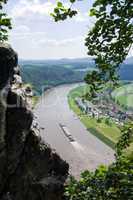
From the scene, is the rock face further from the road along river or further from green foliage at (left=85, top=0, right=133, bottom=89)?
the road along river

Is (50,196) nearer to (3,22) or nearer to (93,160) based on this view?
(3,22)

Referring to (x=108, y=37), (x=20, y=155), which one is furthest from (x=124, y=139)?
(x=20, y=155)

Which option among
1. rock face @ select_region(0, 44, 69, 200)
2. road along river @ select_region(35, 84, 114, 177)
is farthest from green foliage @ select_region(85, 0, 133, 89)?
road along river @ select_region(35, 84, 114, 177)

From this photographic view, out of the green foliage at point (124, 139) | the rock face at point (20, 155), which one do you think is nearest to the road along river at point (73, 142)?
the rock face at point (20, 155)

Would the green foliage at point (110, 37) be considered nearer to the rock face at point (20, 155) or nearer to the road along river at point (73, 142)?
the rock face at point (20, 155)

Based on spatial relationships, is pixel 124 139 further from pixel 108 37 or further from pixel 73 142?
pixel 73 142
